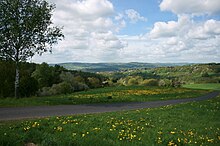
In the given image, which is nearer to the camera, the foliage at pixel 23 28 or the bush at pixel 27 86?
the foliage at pixel 23 28

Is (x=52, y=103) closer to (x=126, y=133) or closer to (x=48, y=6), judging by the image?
(x=48, y=6)

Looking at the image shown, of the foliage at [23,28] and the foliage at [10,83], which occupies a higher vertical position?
the foliage at [23,28]

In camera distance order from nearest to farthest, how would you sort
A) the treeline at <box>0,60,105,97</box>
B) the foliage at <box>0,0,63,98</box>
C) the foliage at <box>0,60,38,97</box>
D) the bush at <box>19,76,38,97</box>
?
the foliage at <box>0,0,63,98</box>
the foliage at <box>0,60,38,97</box>
the treeline at <box>0,60,105,97</box>
the bush at <box>19,76,38,97</box>

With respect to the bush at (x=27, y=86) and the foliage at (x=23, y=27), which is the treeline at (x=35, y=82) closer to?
the bush at (x=27, y=86)

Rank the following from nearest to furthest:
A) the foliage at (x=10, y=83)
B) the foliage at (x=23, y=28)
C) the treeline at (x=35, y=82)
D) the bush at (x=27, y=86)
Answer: the foliage at (x=23, y=28) < the foliage at (x=10, y=83) < the treeline at (x=35, y=82) < the bush at (x=27, y=86)

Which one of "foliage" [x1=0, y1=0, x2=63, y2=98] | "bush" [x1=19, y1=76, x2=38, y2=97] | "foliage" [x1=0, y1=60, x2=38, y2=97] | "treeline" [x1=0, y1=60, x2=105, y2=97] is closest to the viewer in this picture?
"foliage" [x1=0, y1=0, x2=63, y2=98]

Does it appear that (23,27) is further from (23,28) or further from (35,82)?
(35,82)

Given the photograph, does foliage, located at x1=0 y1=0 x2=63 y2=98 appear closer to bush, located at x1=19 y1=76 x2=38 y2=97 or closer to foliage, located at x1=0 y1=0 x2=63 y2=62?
foliage, located at x1=0 y1=0 x2=63 y2=62

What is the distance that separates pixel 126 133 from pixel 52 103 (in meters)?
15.8

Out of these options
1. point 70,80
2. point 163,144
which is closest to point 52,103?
point 163,144

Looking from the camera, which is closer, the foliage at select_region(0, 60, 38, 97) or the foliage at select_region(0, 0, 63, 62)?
the foliage at select_region(0, 0, 63, 62)

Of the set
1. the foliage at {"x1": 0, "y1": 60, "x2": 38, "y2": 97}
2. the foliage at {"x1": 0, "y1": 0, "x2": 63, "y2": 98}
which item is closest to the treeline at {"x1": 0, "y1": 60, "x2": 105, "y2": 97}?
the foliage at {"x1": 0, "y1": 60, "x2": 38, "y2": 97}

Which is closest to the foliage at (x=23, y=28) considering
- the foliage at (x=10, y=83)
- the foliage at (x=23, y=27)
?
the foliage at (x=23, y=27)

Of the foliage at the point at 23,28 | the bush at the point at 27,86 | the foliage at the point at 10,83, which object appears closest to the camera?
the foliage at the point at 23,28
